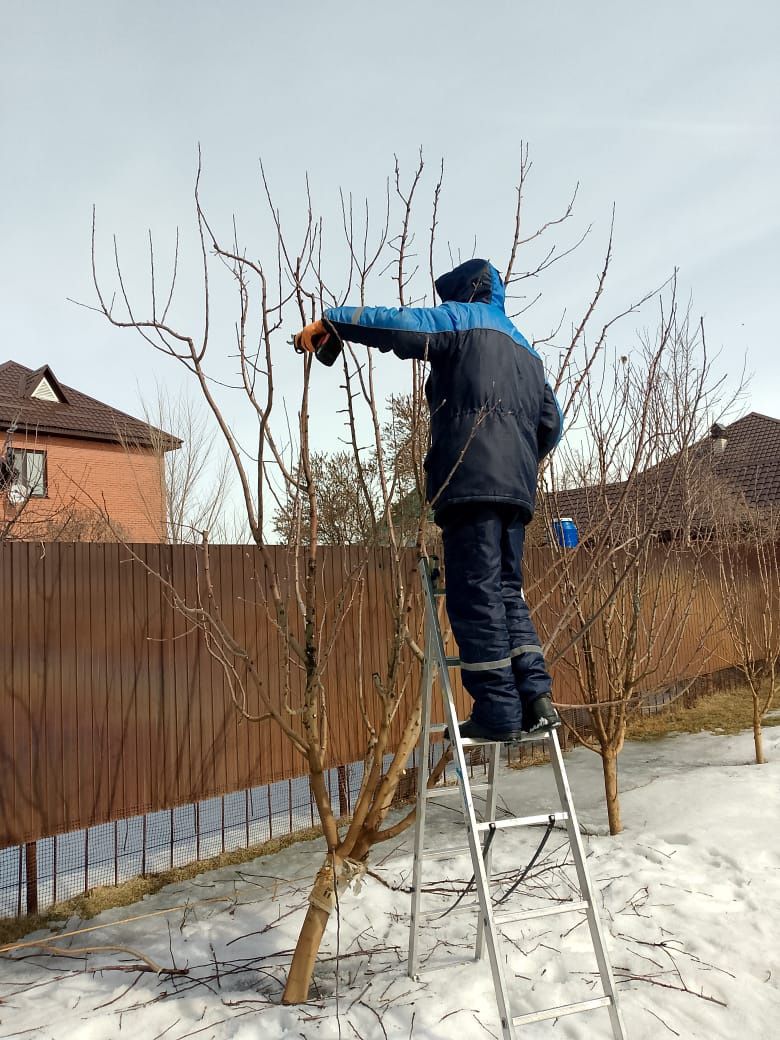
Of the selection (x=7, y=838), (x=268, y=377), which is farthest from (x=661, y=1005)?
(x=7, y=838)

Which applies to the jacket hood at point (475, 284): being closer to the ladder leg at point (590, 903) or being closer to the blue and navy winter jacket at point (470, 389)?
the blue and navy winter jacket at point (470, 389)

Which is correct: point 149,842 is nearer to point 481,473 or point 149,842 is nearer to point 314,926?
point 314,926

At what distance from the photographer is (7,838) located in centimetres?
346

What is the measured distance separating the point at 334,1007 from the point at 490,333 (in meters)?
2.32

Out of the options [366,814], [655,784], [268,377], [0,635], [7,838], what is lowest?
[655,784]

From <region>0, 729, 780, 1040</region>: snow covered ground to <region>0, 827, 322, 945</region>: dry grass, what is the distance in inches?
5.9

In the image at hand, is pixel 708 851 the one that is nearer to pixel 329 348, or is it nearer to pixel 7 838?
pixel 329 348

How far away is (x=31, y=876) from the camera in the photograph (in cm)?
393

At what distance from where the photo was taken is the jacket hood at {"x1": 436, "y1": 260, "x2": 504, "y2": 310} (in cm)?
238

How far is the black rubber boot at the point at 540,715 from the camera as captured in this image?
2.15 m

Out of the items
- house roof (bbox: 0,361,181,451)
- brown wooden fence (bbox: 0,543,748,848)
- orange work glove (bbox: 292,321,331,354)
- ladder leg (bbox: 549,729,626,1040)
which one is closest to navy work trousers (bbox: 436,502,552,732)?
ladder leg (bbox: 549,729,626,1040)

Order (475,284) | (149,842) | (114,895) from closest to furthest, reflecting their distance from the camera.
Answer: (475,284) → (114,895) → (149,842)

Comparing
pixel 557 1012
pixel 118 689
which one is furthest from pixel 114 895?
pixel 557 1012

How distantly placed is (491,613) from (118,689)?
2.65m
